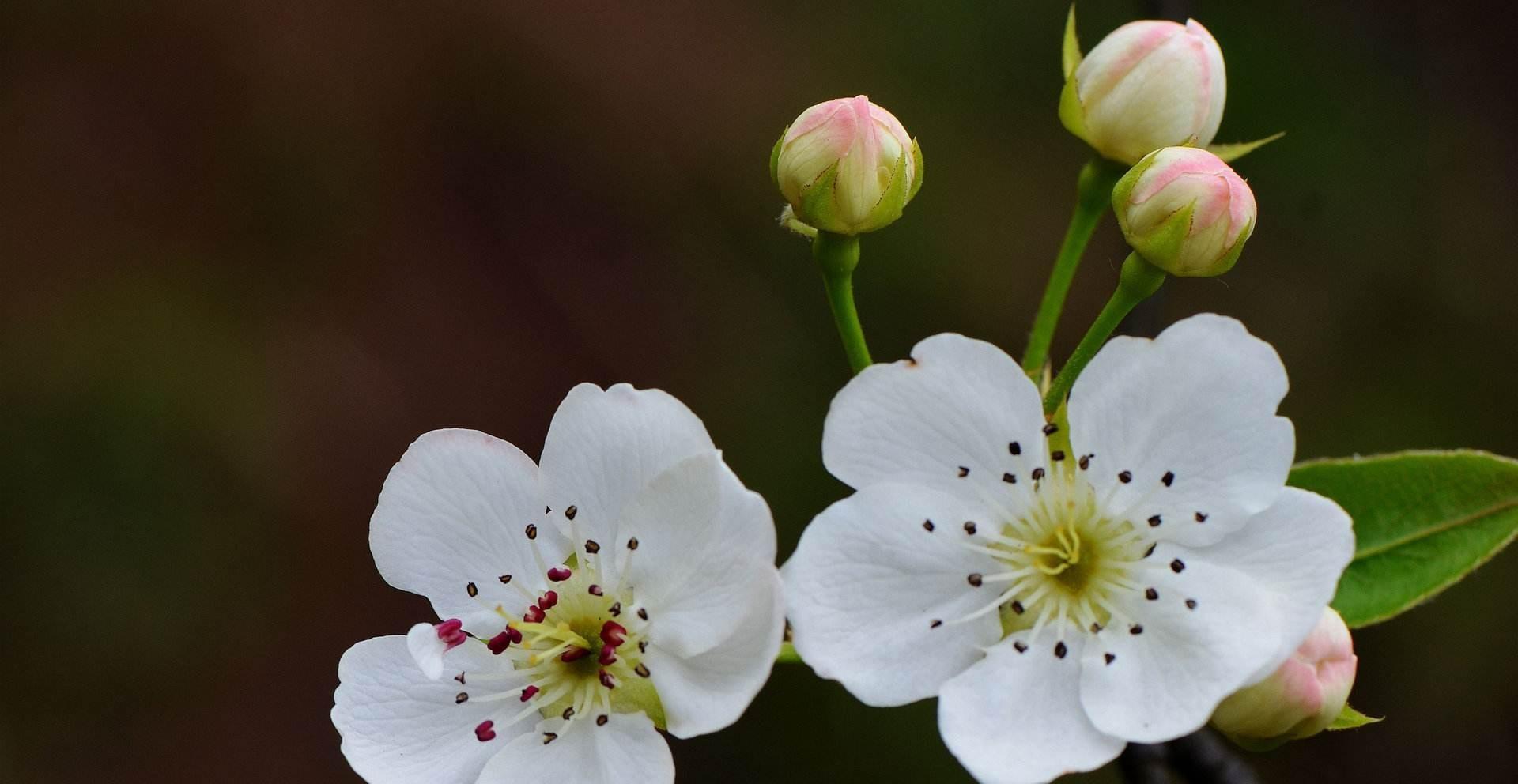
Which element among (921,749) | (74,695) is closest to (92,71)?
(74,695)

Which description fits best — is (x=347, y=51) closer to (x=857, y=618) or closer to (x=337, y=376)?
(x=337, y=376)

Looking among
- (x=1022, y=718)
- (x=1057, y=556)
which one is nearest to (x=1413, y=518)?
(x=1057, y=556)

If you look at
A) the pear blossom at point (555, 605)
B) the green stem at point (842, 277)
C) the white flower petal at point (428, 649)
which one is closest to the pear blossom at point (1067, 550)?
the pear blossom at point (555, 605)

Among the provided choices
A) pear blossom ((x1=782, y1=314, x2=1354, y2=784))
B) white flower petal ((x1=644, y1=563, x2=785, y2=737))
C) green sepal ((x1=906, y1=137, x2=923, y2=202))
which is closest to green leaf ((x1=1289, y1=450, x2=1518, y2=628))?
pear blossom ((x1=782, y1=314, x2=1354, y2=784))

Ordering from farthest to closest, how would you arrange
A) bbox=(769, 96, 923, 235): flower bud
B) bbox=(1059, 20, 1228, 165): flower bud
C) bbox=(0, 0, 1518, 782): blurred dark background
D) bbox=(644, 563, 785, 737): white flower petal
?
bbox=(0, 0, 1518, 782): blurred dark background, bbox=(1059, 20, 1228, 165): flower bud, bbox=(769, 96, 923, 235): flower bud, bbox=(644, 563, 785, 737): white flower petal

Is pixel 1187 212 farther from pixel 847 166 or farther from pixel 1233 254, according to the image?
pixel 847 166

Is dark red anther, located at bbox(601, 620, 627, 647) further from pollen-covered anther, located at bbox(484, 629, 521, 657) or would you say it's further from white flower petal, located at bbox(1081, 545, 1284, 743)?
white flower petal, located at bbox(1081, 545, 1284, 743)

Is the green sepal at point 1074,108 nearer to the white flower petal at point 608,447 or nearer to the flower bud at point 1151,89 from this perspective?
the flower bud at point 1151,89
